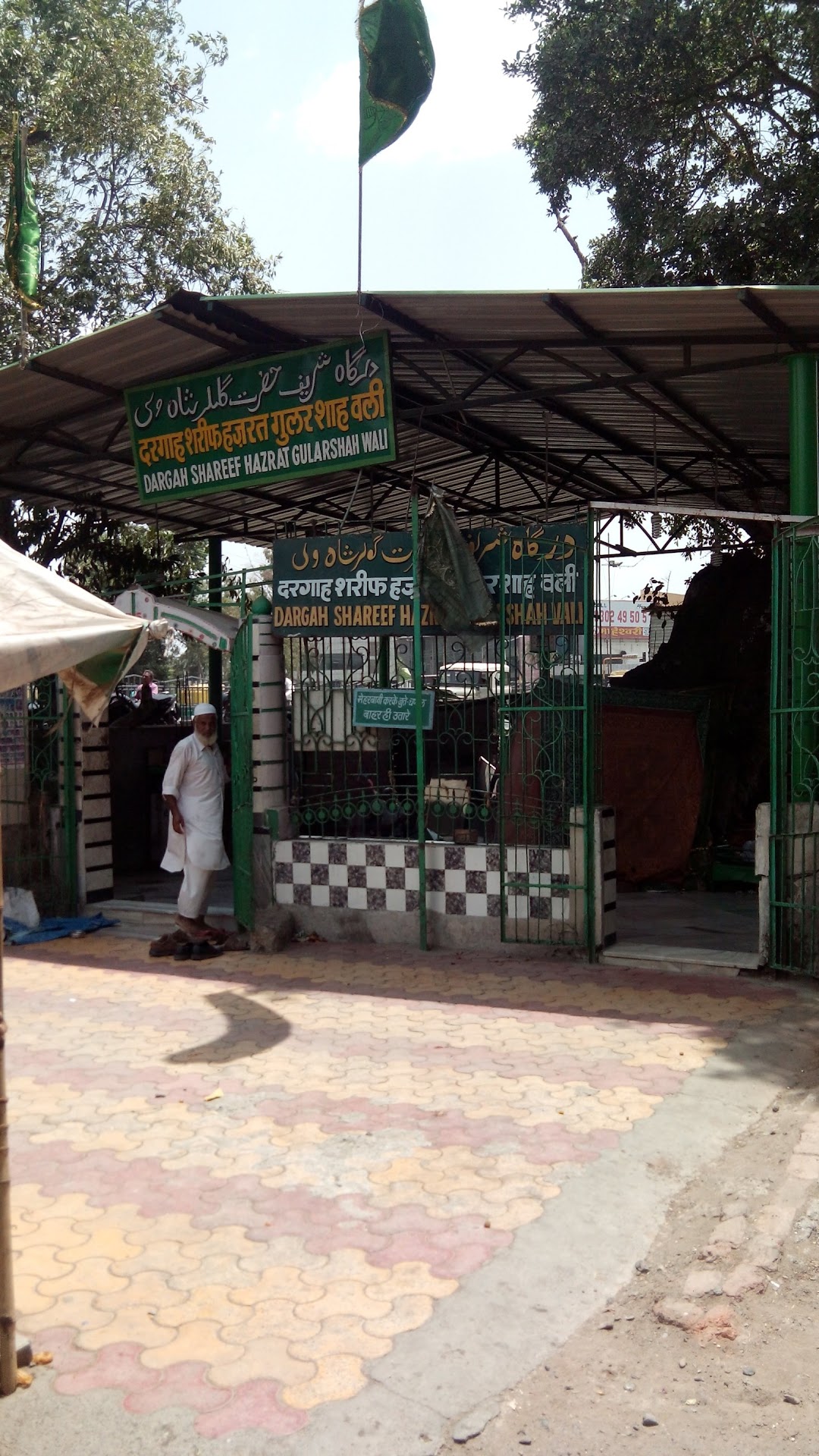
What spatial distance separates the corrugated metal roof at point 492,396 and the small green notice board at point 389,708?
1.52 meters

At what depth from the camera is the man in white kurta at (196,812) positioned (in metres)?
8.56

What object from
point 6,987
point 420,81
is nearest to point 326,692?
point 6,987

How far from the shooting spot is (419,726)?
26.2 ft

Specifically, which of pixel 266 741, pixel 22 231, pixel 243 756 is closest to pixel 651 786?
pixel 266 741

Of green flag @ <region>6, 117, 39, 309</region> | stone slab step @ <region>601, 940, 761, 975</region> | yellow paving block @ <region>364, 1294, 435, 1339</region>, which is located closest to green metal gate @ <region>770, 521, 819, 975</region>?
stone slab step @ <region>601, 940, 761, 975</region>

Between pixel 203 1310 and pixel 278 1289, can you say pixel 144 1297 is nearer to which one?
pixel 203 1310

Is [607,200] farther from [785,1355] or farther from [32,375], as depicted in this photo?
[785,1355]

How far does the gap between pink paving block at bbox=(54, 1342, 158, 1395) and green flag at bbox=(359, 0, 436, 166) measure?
695cm

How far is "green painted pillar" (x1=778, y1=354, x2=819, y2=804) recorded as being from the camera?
677 centimetres

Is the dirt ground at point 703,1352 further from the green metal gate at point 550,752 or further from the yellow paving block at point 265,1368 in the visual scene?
the green metal gate at point 550,752

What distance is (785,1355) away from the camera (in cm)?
313

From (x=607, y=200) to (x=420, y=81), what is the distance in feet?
24.3

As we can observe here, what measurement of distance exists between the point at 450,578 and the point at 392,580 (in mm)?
515

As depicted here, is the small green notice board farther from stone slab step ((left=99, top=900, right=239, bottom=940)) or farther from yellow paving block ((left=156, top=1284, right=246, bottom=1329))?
yellow paving block ((left=156, top=1284, right=246, bottom=1329))
